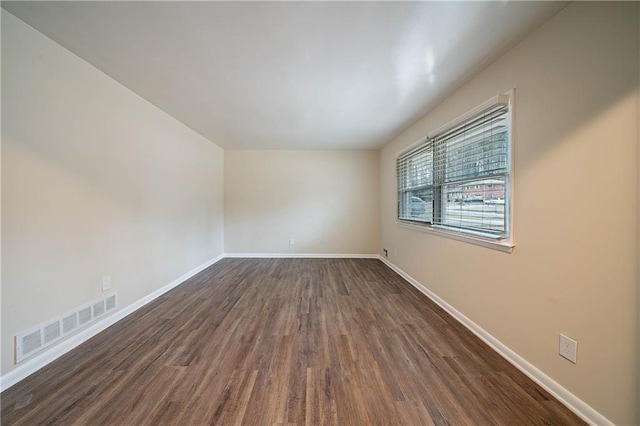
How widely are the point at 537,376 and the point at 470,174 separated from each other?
1.58 meters

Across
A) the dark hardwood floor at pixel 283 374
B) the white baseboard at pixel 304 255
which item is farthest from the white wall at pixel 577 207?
the white baseboard at pixel 304 255

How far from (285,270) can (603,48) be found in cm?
404

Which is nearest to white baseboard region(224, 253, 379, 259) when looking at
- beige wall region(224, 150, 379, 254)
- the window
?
beige wall region(224, 150, 379, 254)

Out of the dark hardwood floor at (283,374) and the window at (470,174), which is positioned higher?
the window at (470,174)

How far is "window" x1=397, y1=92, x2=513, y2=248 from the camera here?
5.70ft

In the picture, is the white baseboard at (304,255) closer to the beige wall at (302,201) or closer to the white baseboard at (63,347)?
the beige wall at (302,201)

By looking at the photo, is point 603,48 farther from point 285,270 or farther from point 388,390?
point 285,270

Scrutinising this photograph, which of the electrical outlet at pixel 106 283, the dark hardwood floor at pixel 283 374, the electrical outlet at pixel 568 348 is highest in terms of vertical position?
the electrical outlet at pixel 106 283

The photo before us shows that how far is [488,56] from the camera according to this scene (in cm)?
174

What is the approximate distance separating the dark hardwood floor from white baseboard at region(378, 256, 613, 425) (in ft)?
0.14

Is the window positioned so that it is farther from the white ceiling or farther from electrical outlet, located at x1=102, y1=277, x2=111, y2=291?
electrical outlet, located at x1=102, y1=277, x2=111, y2=291

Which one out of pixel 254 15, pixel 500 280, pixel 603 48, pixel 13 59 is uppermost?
pixel 254 15

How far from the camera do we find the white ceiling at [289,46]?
4.43ft

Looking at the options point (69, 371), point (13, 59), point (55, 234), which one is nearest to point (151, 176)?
point (55, 234)
